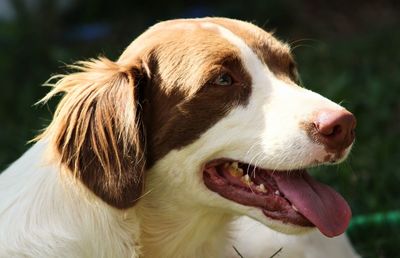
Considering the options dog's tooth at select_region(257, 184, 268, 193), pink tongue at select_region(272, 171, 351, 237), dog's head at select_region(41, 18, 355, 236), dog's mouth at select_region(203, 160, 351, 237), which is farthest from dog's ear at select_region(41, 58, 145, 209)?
pink tongue at select_region(272, 171, 351, 237)

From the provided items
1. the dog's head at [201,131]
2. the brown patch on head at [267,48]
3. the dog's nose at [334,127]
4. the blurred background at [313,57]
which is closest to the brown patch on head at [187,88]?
the dog's head at [201,131]

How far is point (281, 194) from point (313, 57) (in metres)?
4.63

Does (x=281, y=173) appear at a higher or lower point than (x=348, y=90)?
higher

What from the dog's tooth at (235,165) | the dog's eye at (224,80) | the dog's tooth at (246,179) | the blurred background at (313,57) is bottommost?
the blurred background at (313,57)

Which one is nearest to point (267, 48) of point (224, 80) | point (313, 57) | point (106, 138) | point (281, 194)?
point (224, 80)

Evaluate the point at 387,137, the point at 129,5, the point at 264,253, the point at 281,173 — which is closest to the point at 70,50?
the point at 129,5

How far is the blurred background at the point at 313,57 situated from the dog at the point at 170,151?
161 cm

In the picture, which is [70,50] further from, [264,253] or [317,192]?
[317,192]

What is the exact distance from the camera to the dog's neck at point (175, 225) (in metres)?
3.93

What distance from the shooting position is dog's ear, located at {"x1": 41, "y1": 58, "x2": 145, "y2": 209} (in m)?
3.68

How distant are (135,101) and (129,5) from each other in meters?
5.86

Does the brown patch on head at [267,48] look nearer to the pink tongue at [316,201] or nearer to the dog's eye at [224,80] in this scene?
the dog's eye at [224,80]

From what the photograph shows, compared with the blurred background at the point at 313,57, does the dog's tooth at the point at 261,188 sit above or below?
above

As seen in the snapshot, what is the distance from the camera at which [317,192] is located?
380 cm
